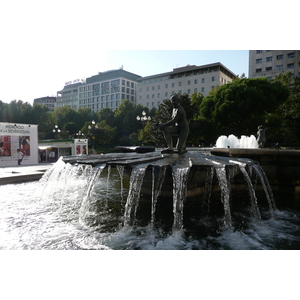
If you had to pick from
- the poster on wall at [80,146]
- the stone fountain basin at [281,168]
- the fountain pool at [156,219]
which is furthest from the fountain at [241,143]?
the poster on wall at [80,146]

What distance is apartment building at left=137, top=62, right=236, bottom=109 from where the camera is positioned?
66562 mm

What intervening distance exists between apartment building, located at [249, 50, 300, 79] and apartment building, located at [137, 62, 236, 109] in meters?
6.46

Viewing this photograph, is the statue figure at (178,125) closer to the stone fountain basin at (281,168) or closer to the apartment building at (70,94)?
the stone fountain basin at (281,168)

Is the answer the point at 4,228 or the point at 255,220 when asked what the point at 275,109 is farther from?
the point at 4,228

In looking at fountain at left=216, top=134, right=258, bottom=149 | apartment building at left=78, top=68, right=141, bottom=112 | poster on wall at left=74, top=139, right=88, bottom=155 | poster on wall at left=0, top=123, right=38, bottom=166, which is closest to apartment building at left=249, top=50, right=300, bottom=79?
fountain at left=216, top=134, right=258, bottom=149

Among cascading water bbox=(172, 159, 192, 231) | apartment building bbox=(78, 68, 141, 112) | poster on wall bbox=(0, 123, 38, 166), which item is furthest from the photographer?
apartment building bbox=(78, 68, 141, 112)

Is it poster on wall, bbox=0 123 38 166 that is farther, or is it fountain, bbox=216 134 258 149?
poster on wall, bbox=0 123 38 166

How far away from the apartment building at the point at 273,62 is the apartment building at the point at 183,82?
21.2 feet

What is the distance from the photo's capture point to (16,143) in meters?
19.1

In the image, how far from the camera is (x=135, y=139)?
150 feet

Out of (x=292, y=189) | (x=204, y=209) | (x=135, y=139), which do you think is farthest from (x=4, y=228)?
(x=135, y=139)

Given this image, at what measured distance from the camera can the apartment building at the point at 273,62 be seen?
55.6 metres

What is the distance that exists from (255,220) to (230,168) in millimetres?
1261

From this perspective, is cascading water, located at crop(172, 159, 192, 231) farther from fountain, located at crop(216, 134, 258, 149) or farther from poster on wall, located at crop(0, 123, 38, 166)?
poster on wall, located at crop(0, 123, 38, 166)
